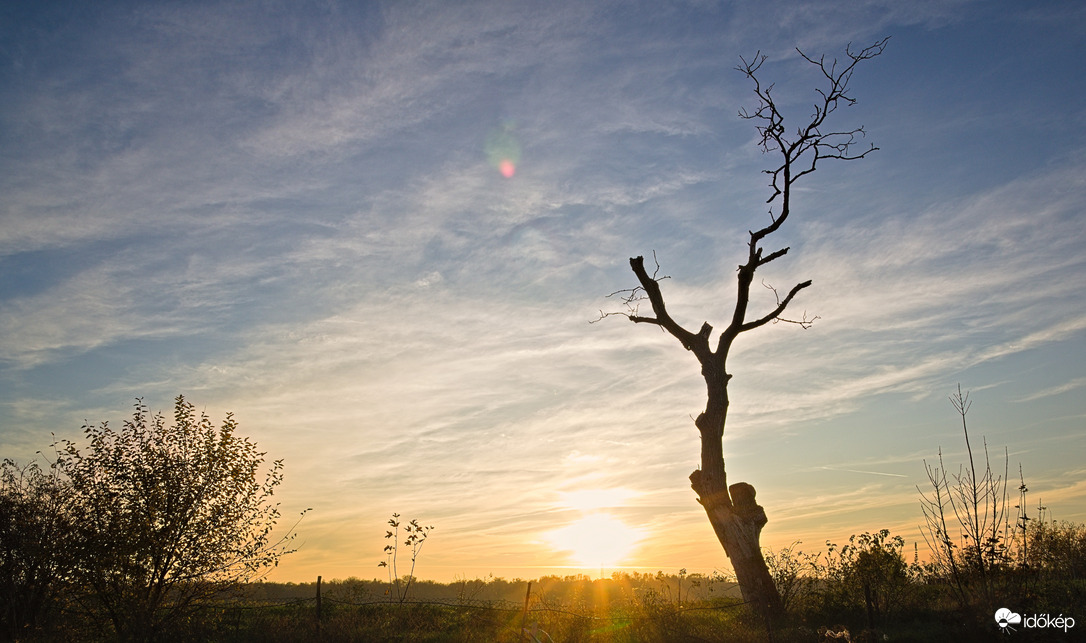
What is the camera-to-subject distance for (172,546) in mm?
15047

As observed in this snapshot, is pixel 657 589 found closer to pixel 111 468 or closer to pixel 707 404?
pixel 707 404

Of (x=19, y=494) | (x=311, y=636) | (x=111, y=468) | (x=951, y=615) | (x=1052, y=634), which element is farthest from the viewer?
(x=19, y=494)

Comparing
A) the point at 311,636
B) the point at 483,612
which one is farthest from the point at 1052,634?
the point at 311,636

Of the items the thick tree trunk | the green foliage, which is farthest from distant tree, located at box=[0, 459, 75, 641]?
the green foliage

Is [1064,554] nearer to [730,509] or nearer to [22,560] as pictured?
[730,509]

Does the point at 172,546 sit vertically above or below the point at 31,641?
above

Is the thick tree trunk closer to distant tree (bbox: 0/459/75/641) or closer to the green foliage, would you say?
the green foliage

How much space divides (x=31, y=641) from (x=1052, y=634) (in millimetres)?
27963

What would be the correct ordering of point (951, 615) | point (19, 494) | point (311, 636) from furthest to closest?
1. point (19, 494)
2. point (311, 636)
3. point (951, 615)

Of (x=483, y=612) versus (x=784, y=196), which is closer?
(x=784, y=196)

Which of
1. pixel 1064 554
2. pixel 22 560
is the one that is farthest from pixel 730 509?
pixel 22 560

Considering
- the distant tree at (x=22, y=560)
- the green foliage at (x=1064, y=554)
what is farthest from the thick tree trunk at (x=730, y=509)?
the distant tree at (x=22, y=560)

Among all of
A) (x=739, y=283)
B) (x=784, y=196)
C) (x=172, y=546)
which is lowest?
(x=172, y=546)

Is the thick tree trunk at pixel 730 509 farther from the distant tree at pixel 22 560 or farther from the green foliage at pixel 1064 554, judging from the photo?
the distant tree at pixel 22 560
